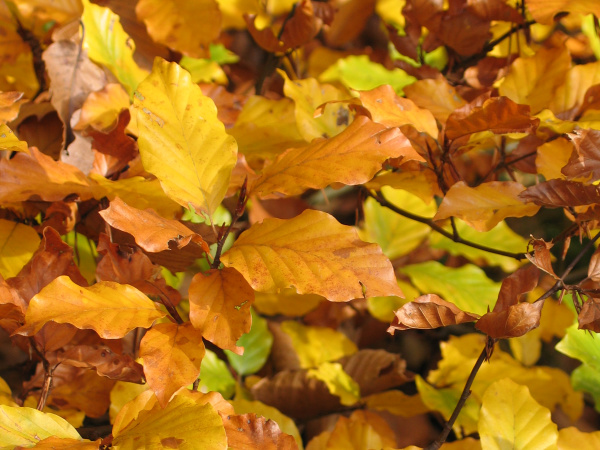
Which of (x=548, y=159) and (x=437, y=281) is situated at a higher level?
(x=548, y=159)

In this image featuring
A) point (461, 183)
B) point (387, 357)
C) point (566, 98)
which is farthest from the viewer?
point (387, 357)

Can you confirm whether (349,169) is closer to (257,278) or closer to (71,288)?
(257,278)

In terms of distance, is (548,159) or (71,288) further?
(548,159)

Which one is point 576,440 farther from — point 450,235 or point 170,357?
point 170,357

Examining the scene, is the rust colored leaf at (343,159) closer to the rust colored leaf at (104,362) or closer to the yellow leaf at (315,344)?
the rust colored leaf at (104,362)

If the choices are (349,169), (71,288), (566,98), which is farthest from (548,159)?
(71,288)

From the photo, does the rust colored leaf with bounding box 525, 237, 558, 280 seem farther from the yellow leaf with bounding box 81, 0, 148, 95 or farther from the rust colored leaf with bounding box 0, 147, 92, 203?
the yellow leaf with bounding box 81, 0, 148, 95

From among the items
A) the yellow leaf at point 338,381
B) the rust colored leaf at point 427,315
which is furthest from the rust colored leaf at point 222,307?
the yellow leaf at point 338,381

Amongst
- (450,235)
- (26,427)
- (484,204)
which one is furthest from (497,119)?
(26,427)
